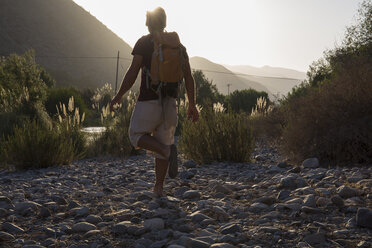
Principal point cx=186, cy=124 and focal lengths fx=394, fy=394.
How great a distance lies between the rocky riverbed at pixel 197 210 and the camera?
293cm

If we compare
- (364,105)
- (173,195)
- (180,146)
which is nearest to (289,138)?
(364,105)

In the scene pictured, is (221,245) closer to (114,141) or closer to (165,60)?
(165,60)

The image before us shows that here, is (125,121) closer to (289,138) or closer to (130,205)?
(289,138)

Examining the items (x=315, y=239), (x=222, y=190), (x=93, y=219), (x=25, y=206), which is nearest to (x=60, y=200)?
(x=25, y=206)

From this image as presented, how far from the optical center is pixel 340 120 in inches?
229

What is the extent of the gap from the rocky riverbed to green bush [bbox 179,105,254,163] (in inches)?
33.9

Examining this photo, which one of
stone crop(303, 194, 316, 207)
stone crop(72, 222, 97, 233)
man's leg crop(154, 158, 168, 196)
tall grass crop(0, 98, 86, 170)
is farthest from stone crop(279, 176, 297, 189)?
tall grass crop(0, 98, 86, 170)

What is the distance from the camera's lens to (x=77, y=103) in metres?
19.1

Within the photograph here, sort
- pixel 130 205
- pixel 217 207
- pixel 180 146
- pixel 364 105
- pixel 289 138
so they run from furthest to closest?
pixel 180 146, pixel 289 138, pixel 364 105, pixel 130 205, pixel 217 207

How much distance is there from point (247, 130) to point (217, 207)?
3.13 m

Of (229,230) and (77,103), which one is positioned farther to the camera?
(77,103)

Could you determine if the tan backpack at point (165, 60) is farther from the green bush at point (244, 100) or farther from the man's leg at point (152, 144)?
the green bush at point (244, 100)

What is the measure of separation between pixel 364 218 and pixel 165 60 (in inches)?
84.9

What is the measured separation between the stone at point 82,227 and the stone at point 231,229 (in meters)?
1.08
